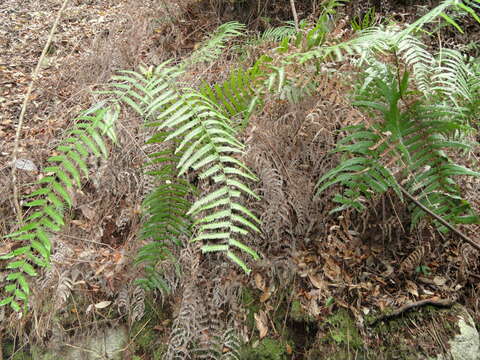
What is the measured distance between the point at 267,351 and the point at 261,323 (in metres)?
0.15

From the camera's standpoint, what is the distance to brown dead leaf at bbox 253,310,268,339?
197cm

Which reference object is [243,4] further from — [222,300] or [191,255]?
[222,300]

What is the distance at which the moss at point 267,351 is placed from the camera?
1.90 meters

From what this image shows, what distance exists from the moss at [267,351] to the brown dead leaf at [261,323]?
0.04 metres

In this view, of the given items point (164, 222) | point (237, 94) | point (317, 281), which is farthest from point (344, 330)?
point (237, 94)

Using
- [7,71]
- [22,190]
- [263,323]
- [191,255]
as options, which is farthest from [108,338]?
[7,71]

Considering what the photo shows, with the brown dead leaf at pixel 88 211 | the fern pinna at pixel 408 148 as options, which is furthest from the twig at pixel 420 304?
the brown dead leaf at pixel 88 211

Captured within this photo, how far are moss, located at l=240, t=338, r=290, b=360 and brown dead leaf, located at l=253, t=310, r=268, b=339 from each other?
0.13ft

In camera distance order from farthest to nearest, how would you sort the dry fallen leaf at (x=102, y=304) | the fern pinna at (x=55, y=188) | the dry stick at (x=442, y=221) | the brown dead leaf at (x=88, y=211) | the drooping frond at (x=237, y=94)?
the brown dead leaf at (x=88, y=211), the dry fallen leaf at (x=102, y=304), the drooping frond at (x=237, y=94), the dry stick at (x=442, y=221), the fern pinna at (x=55, y=188)

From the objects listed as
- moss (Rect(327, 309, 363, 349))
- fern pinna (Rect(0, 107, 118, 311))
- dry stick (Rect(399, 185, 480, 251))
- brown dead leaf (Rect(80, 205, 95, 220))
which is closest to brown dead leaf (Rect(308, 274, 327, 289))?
moss (Rect(327, 309, 363, 349))

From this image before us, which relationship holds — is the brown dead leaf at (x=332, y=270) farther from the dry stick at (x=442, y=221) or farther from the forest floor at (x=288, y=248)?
the dry stick at (x=442, y=221)

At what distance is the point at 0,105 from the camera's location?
146 inches

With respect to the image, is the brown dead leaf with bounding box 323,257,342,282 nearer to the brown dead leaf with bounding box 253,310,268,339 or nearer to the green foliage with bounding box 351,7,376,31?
the brown dead leaf with bounding box 253,310,268,339

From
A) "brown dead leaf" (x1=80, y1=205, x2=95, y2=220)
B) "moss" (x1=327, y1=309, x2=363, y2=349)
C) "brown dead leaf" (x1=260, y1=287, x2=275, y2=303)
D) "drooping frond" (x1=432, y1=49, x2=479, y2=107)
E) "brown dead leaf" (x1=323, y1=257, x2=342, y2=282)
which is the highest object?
"drooping frond" (x1=432, y1=49, x2=479, y2=107)
